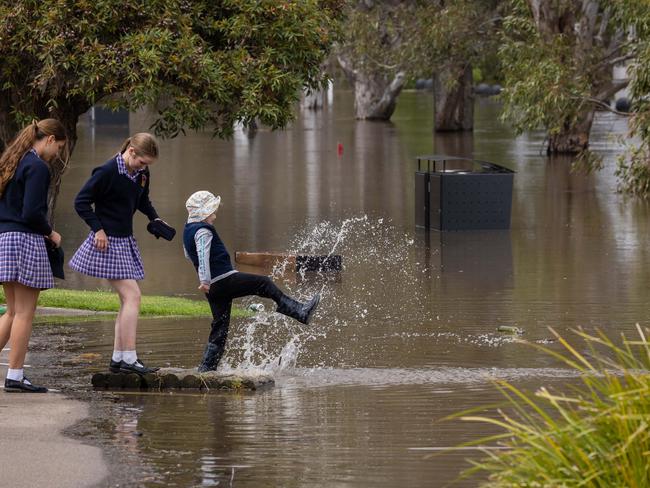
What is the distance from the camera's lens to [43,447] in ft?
23.5

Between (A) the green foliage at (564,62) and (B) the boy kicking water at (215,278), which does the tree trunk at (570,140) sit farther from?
(B) the boy kicking water at (215,278)

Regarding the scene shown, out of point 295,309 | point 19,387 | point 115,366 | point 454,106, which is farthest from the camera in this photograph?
point 454,106

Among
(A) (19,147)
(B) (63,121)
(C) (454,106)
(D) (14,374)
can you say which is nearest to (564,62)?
(B) (63,121)

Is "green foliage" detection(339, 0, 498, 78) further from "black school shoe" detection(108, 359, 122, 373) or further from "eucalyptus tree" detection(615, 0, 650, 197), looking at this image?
"black school shoe" detection(108, 359, 122, 373)

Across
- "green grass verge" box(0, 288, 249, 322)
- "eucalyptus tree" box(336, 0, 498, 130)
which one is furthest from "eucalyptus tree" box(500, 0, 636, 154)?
"green grass verge" box(0, 288, 249, 322)

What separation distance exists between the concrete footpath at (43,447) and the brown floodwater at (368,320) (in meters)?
0.31

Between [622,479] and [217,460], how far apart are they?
8.79 ft

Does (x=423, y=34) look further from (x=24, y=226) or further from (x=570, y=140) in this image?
(x=24, y=226)

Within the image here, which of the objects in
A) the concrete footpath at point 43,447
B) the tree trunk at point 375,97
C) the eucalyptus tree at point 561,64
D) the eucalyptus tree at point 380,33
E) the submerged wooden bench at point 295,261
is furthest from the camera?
the tree trunk at point 375,97

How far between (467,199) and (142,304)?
9.16 meters

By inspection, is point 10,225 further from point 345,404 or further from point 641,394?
point 641,394

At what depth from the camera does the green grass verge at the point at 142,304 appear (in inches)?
505

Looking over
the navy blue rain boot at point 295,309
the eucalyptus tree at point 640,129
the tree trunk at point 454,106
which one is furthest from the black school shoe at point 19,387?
the tree trunk at point 454,106

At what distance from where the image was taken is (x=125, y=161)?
891 centimetres
